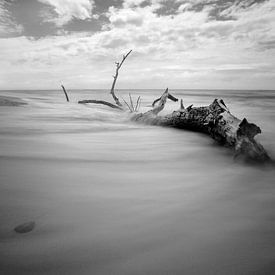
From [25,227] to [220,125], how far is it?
11.8 ft

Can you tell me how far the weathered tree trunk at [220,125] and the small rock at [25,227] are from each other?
2527 mm

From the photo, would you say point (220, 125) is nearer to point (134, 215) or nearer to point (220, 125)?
point (220, 125)

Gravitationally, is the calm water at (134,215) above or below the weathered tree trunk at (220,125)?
below

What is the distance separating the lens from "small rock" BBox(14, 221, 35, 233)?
1.37 meters

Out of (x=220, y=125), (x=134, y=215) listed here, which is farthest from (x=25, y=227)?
(x=220, y=125)

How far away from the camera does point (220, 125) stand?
4133mm

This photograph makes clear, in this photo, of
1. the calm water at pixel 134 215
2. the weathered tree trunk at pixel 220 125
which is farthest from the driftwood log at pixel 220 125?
the calm water at pixel 134 215

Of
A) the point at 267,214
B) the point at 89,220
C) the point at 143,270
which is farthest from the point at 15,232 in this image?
the point at 267,214

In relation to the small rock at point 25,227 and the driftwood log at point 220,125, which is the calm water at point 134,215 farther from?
the driftwood log at point 220,125

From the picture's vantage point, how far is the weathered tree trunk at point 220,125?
298cm

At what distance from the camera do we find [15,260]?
1145 mm

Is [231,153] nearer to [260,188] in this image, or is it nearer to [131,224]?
[260,188]

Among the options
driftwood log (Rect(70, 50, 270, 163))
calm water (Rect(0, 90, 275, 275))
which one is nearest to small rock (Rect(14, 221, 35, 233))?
calm water (Rect(0, 90, 275, 275))

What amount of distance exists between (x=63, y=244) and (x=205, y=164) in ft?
6.95
